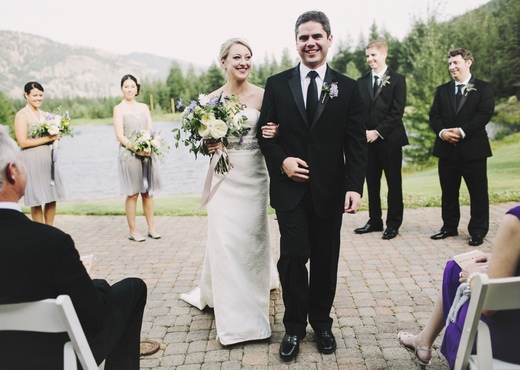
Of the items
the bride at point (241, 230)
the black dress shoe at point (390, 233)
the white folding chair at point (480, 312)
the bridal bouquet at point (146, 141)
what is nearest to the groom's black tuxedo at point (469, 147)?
the black dress shoe at point (390, 233)

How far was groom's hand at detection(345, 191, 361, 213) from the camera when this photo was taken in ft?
12.8

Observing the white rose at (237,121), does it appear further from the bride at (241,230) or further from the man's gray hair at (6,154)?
the man's gray hair at (6,154)

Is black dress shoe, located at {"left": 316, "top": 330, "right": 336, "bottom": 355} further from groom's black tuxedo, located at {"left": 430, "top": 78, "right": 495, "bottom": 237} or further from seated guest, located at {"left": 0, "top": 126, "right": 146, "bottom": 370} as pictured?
groom's black tuxedo, located at {"left": 430, "top": 78, "right": 495, "bottom": 237}

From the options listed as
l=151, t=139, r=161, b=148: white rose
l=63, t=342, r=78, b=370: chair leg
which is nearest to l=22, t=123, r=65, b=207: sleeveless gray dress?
l=151, t=139, r=161, b=148: white rose

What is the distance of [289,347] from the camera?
13.3 ft

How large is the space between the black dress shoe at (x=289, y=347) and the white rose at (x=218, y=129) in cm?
175

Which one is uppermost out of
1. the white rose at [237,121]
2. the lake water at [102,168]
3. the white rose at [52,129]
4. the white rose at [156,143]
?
the white rose at [237,121]

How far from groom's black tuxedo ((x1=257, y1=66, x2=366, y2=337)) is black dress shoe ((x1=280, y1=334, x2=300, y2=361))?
6 cm

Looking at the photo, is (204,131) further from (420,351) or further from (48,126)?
(48,126)

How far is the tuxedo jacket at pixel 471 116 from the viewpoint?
6875mm

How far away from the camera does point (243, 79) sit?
14.8 feet

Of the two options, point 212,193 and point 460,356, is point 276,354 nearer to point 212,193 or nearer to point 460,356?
point 212,193

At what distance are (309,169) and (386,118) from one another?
3891 mm

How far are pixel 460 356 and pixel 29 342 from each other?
223 centimetres
